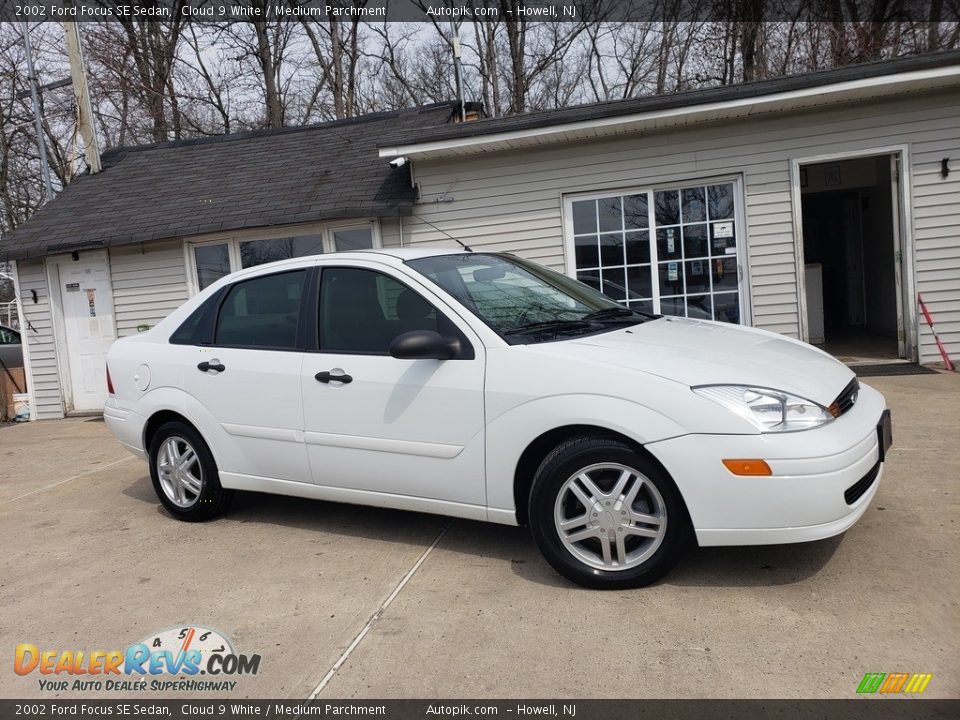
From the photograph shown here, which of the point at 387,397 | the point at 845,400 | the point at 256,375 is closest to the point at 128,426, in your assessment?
the point at 256,375

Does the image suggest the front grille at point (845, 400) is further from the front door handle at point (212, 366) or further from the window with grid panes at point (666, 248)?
the window with grid panes at point (666, 248)

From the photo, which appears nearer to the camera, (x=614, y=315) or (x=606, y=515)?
(x=606, y=515)

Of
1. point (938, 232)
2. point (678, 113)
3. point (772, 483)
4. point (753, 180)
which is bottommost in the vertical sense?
point (772, 483)

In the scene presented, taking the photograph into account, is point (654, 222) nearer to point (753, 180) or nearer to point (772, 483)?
point (753, 180)

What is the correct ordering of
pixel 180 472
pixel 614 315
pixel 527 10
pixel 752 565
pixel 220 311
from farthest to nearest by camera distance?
pixel 527 10, pixel 180 472, pixel 220 311, pixel 614 315, pixel 752 565

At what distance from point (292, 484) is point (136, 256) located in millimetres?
8212

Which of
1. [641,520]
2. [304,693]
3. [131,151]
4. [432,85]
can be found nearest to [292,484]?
[304,693]

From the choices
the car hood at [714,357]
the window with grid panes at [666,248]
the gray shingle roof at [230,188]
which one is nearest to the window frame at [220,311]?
the car hood at [714,357]

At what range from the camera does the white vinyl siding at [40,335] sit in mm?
11469

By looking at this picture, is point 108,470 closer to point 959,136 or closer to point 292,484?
point 292,484

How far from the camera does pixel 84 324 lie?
452 inches

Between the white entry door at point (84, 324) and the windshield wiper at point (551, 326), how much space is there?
9435mm

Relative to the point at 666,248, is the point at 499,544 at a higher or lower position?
lower
